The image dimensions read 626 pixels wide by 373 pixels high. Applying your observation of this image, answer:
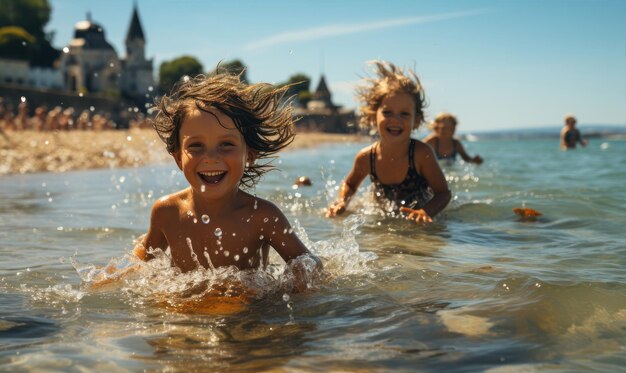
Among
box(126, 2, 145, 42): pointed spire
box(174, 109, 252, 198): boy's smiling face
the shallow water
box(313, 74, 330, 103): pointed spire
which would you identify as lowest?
the shallow water

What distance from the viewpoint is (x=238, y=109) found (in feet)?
13.1

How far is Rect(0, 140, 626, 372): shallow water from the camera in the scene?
8.70 feet

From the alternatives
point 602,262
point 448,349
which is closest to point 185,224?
point 448,349

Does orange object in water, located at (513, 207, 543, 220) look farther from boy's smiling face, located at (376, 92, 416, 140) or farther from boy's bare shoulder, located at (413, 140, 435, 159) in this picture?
boy's smiling face, located at (376, 92, 416, 140)

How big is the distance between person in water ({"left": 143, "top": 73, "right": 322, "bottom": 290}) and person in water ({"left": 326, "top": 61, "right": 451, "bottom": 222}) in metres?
2.63

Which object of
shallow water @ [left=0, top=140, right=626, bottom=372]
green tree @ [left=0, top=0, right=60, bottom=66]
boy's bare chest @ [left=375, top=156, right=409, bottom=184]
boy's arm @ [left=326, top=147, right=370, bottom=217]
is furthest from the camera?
green tree @ [left=0, top=0, right=60, bottom=66]

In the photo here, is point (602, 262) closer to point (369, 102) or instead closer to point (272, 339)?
point (272, 339)

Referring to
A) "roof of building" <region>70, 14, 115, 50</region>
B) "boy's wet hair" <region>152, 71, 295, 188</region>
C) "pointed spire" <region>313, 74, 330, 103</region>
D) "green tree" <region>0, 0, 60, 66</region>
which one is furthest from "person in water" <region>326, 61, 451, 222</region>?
"pointed spire" <region>313, 74, 330, 103</region>

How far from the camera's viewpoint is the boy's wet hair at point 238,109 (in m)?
3.97

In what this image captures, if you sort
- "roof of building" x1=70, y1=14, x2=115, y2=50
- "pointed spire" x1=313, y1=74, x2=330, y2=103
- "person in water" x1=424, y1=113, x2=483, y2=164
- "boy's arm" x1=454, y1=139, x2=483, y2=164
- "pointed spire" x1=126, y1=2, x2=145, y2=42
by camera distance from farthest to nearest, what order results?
"pointed spire" x1=313, y1=74, x2=330, y2=103 → "pointed spire" x1=126, y1=2, x2=145, y2=42 → "roof of building" x1=70, y1=14, x2=115, y2=50 → "person in water" x1=424, y1=113, x2=483, y2=164 → "boy's arm" x1=454, y1=139, x2=483, y2=164

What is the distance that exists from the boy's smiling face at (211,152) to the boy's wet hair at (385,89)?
11.7 ft

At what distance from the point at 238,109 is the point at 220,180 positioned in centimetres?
44

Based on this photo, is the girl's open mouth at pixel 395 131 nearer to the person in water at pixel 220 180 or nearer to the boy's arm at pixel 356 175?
the boy's arm at pixel 356 175

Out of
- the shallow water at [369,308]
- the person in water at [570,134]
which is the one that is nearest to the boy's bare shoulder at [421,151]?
the shallow water at [369,308]
